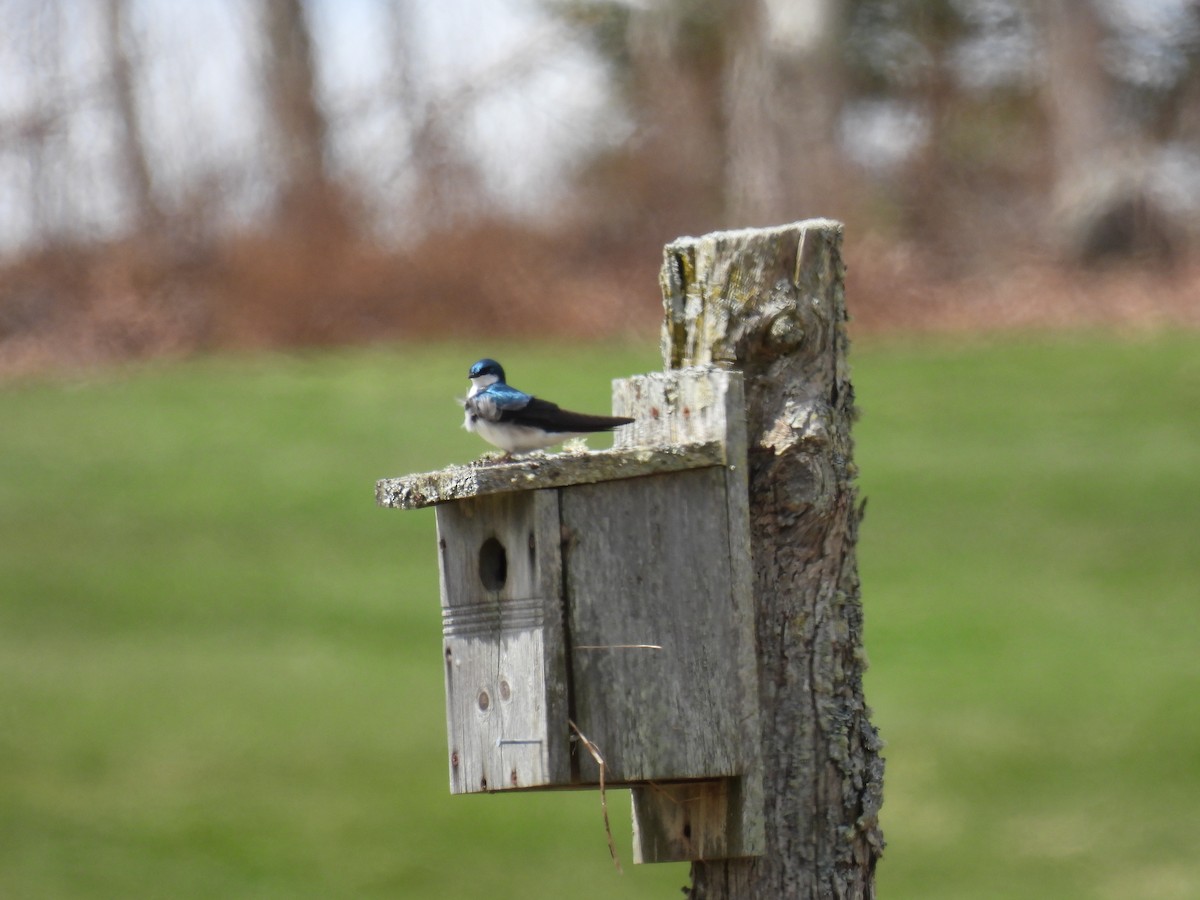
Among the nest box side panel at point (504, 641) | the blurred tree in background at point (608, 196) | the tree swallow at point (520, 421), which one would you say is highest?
the blurred tree in background at point (608, 196)

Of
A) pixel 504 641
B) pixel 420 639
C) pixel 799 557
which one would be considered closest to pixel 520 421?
pixel 504 641

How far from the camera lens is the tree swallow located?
399cm

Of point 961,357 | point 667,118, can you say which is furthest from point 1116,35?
point 961,357

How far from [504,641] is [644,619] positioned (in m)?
0.34

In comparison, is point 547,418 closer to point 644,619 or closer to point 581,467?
point 581,467

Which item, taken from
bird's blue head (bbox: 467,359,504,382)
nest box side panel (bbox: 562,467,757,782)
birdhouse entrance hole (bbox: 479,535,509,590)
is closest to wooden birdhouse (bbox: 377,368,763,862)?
nest box side panel (bbox: 562,467,757,782)

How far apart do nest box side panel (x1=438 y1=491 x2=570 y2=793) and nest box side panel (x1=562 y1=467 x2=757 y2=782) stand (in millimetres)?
→ 56

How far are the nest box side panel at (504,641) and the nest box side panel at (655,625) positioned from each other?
0.18 ft

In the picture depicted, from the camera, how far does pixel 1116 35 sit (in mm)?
27031

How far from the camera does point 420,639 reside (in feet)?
38.8

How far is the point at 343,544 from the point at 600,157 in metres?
10.8

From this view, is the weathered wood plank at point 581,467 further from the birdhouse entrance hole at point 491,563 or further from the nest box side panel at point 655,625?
the birdhouse entrance hole at point 491,563

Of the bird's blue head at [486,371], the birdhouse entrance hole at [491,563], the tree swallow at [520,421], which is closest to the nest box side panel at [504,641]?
the birdhouse entrance hole at [491,563]

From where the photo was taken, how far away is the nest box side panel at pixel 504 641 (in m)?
3.79
